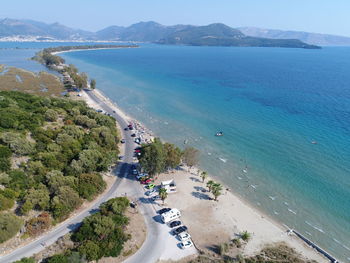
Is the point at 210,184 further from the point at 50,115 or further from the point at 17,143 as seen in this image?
the point at 50,115

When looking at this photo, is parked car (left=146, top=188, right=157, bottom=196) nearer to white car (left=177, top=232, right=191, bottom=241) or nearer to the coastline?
the coastline

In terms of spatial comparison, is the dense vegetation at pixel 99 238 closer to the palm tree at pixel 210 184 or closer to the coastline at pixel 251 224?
the coastline at pixel 251 224

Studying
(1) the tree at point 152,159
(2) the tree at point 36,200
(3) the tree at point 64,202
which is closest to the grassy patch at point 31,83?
(1) the tree at point 152,159

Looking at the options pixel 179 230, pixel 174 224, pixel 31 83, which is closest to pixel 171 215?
Answer: pixel 174 224

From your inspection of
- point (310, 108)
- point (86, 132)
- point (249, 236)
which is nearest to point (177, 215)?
point (249, 236)

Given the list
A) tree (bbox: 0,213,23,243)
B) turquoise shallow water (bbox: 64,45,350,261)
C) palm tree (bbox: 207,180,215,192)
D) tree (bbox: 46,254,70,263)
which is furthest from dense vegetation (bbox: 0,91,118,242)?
turquoise shallow water (bbox: 64,45,350,261)

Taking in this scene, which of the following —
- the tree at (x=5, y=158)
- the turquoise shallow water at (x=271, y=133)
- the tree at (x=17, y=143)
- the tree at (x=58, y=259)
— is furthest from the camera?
the tree at (x=17, y=143)

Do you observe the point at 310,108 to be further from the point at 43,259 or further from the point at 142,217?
the point at 43,259
